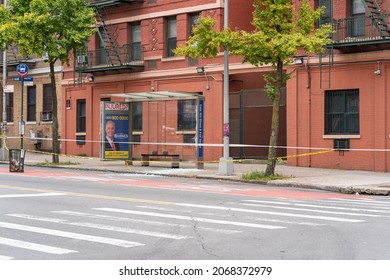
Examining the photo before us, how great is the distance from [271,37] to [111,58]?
49.9 ft

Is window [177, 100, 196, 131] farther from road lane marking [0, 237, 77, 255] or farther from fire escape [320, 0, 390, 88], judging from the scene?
road lane marking [0, 237, 77, 255]

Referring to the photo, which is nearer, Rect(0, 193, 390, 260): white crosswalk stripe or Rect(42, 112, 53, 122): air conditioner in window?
Rect(0, 193, 390, 260): white crosswalk stripe

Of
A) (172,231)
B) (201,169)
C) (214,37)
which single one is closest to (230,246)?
(172,231)

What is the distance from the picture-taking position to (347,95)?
2680cm

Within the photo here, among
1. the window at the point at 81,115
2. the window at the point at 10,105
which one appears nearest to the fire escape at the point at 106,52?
the window at the point at 81,115

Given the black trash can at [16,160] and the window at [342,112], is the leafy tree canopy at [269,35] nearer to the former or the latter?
the window at [342,112]

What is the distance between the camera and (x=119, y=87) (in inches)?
1411

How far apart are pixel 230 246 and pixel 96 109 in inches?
1124

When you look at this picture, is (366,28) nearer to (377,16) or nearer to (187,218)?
(377,16)

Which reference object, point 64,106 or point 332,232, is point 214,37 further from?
point 64,106

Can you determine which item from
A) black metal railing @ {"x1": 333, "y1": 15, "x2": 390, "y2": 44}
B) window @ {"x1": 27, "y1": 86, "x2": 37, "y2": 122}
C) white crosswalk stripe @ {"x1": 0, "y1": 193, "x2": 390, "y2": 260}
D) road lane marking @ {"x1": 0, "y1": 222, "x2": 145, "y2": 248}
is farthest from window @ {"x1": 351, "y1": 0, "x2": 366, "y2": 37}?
window @ {"x1": 27, "y1": 86, "x2": 37, "y2": 122}

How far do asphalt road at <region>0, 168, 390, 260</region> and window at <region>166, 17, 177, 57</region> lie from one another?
15.0 m

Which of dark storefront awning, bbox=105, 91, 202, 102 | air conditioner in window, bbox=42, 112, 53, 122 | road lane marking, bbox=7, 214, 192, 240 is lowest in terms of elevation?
road lane marking, bbox=7, 214, 192, 240

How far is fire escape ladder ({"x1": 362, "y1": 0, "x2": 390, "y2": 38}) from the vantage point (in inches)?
950
